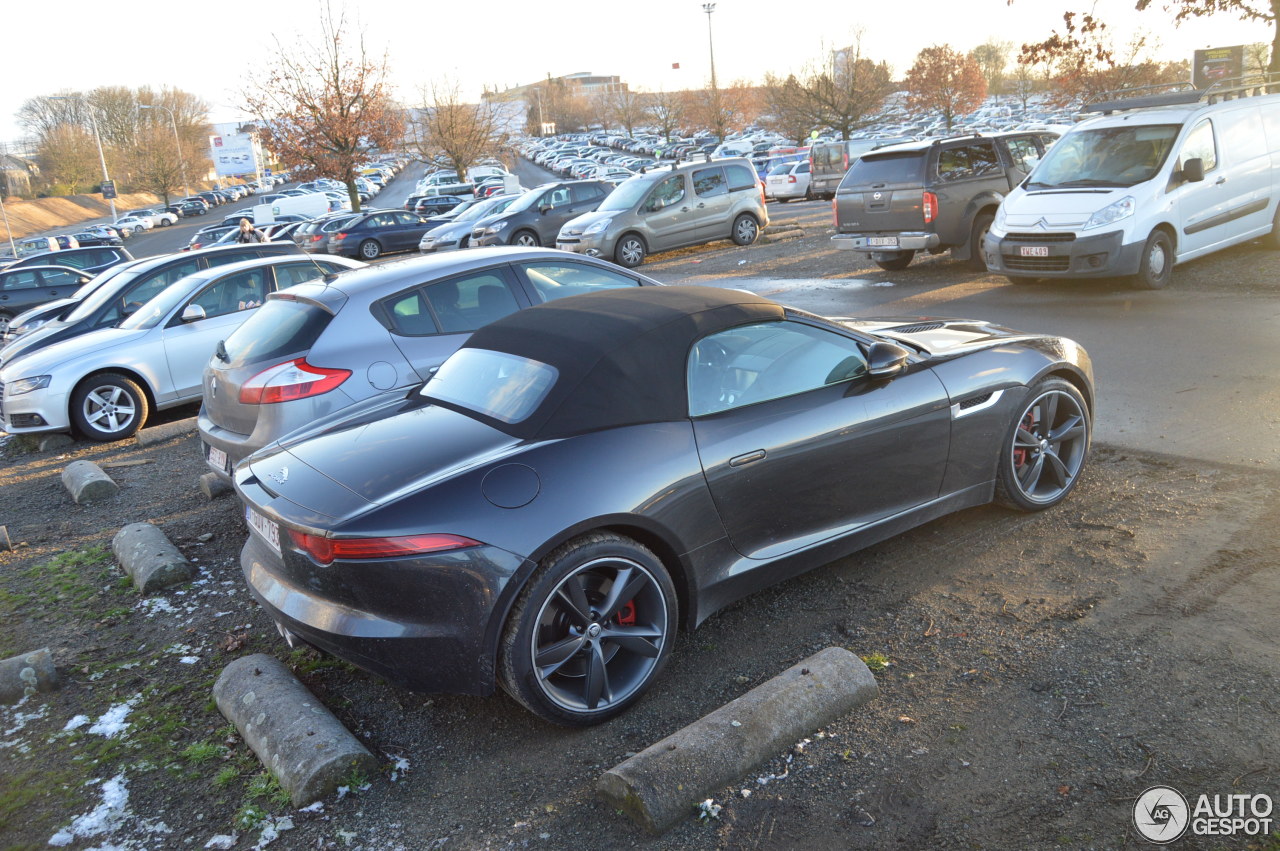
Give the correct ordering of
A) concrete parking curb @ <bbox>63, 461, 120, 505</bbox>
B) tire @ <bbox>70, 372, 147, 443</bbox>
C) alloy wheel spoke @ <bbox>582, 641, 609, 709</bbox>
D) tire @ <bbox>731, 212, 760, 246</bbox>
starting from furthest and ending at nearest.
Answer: tire @ <bbox>731, 212, 760, 246</bbox> < tire @ <bbox>70, 372, 147, 443</bbox> < concrete parking curb @ <bbox>63, 461, 120, 505</bbox> < alloy wheel spoke @ <bbox>582, 641, 609, 709</bbox>

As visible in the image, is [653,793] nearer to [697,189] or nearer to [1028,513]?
[1028,513]

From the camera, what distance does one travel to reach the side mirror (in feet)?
13.9

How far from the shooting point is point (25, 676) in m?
4.14

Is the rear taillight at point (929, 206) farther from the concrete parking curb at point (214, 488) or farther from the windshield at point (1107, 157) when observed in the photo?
the concrete parking curb at point (214, 488)

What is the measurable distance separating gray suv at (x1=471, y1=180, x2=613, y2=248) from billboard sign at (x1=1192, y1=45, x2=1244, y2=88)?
44.2 feet

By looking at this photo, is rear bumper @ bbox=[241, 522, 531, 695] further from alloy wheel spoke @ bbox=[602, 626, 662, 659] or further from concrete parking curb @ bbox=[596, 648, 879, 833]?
concrete parking curb @ bbox=[596, 648, 879, 833]

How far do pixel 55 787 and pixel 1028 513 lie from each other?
4646 mm

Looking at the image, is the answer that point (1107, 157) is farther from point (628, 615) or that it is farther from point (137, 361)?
point (137, 361)

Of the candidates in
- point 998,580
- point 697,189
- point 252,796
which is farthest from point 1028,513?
point 697,189

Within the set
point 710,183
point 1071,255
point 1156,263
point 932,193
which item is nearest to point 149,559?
point 1071,255

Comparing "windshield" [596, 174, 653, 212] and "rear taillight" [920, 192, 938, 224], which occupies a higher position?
"windshield" [596, 174, 653, 212]

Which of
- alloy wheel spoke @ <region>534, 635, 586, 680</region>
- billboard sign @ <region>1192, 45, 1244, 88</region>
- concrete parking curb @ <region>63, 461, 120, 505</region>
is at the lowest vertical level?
concrete parking curb @ <region>63, 461, 120, 505</region>

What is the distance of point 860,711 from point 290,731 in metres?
2.10

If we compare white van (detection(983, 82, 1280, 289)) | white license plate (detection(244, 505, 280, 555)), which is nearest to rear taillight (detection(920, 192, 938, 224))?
white van (detection(983, 82, 1280, 289))
